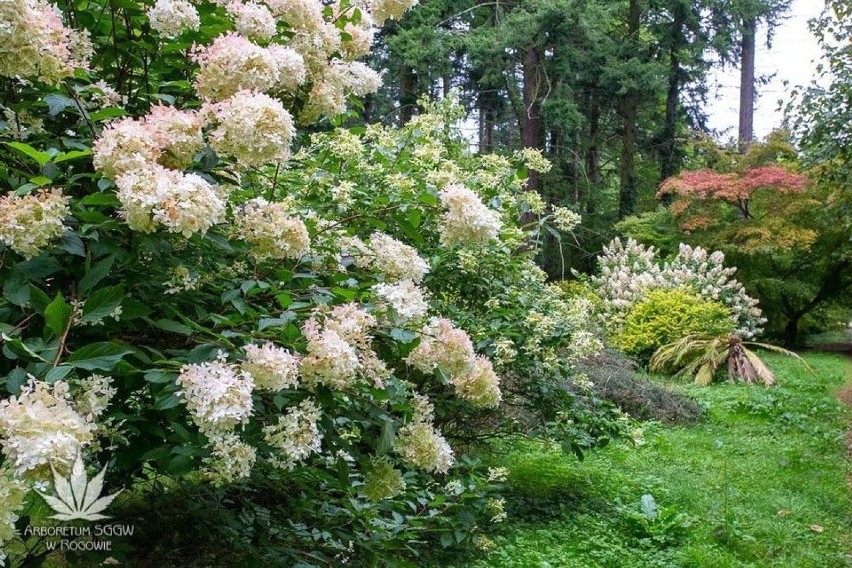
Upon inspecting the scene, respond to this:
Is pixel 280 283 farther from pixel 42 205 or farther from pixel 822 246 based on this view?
pixel 822 246

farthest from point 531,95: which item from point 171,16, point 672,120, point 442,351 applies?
point 171,16

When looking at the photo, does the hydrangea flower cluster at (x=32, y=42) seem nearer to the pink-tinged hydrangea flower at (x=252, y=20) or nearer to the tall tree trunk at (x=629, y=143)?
the pink-tinged hydrangea flower at (x=252, y=20)

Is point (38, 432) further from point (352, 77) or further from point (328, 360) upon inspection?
point (352, 77)

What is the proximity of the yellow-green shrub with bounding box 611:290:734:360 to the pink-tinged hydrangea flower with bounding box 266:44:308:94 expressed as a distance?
7881mm

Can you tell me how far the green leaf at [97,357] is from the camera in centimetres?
126

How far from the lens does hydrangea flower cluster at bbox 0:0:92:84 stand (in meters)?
1.33

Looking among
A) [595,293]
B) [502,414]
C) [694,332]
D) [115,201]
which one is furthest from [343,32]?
[595,293]

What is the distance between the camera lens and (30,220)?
1.31m

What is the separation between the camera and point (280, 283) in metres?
1.86

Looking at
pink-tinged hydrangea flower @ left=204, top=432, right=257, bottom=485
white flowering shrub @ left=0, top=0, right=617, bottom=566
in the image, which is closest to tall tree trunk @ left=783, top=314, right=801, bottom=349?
white flowering shrub @ left=0, top=0, right=617, bottom=566

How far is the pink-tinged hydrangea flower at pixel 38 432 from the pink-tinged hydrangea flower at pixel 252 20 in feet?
3.39

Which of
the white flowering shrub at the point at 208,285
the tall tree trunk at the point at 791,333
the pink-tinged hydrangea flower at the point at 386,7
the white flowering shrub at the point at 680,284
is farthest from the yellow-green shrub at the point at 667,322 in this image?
the pink-tinged hydrangea flower at the point at 386,7

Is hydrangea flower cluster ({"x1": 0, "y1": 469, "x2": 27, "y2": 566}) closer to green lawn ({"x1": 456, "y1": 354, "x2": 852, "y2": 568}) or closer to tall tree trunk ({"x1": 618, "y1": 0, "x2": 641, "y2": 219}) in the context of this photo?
green lawn ({"x1": 456, "y1": 354, "x2": 852, "y2": 568})

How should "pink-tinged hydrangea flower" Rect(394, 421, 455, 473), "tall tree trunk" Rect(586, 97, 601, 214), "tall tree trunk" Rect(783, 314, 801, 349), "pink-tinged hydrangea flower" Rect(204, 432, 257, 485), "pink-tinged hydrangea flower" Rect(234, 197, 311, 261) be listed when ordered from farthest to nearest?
"tall tree trunk" Rect(586, 97, 601, 214) < "tall tree trunk" Rect(783, 314, 801, 349) < "pink-tinged hydrangea flower" Rect(394, 421, 455, 473) < "pink-tinged hydrangea flower" Rect(234, 197, 311, 261) < "pink-tinged hydrangea flower" Rect(204, 432, 257, 485)
